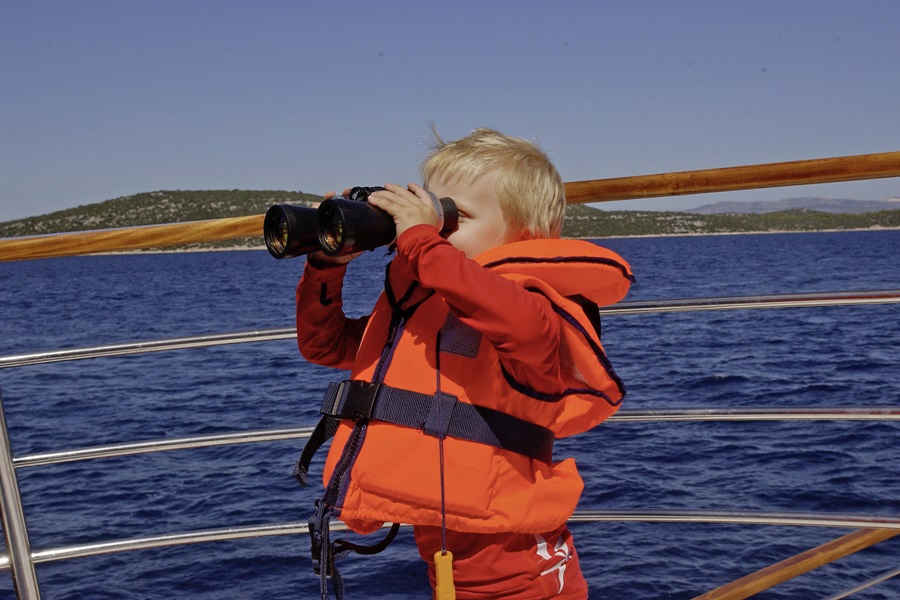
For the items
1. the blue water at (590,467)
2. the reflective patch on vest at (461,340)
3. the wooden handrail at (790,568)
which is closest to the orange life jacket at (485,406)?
the reflective patch on vest at (461,340)

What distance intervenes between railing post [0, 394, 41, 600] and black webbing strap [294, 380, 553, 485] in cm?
76

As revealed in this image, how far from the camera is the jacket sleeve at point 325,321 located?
185 cm

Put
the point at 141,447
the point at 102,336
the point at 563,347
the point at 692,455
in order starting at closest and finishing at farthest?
the point at 563,347, the point at 141,447, the point at 692,455, the point at 102,336

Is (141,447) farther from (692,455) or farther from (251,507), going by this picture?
(692,455)

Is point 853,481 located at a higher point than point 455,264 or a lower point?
lower

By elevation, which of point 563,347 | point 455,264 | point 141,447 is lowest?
point 141,447

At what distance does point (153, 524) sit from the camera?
33.7 feet

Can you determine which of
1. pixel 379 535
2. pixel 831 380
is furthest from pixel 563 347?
pixel 831 380

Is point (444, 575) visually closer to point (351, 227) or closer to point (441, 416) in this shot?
point (441, 416)

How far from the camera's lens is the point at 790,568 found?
2.38m

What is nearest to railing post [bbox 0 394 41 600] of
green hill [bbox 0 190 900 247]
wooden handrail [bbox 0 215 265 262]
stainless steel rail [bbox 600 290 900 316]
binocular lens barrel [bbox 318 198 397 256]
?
wooden handrail [bbox 0 215 265 262]

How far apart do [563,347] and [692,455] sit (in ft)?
37.1

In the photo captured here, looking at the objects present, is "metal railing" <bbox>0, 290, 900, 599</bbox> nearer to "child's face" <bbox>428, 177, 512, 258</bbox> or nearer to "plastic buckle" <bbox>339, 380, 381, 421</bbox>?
"plastic buckle" <bbox>339, 380, 381, 421</bbox>

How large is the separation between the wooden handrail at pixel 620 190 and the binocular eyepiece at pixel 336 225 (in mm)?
473
